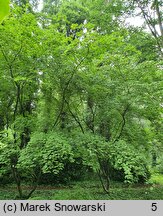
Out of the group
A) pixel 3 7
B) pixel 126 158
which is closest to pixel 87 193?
pixel 126 158

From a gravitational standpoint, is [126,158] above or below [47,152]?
below

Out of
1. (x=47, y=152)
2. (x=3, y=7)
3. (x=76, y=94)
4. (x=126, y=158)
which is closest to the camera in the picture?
(x=3, y=7)

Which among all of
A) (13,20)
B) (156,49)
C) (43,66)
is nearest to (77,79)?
(43,66)

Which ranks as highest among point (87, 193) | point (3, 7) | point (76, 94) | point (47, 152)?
point (76, 94)

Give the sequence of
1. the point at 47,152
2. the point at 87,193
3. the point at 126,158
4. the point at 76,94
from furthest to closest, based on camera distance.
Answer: the point at 87,193 < the point at 76,94 < the point at 126,158 < the point at 47,152

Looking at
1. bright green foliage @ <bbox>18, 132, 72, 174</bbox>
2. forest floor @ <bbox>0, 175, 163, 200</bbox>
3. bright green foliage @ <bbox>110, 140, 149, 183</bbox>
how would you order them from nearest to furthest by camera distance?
bright green foliage @ <bbox>18, 132, 72, 174</bbox>, bright green foliage @ <bbox>110, 140, 149, 183</bbox>, forest floor @ <bbox>0, 175, 163, 200</bbox>

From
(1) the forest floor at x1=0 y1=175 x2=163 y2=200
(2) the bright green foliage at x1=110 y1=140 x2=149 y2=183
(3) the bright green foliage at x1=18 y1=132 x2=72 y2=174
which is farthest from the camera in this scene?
(1) the forest floor at x1=0 y1=175 x2=163 y2=200

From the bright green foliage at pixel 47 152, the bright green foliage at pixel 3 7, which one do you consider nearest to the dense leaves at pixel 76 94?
the bright green foliage at pixel 47 152

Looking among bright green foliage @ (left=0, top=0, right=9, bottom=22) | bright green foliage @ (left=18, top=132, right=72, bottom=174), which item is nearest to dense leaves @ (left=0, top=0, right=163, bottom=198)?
bright green foliage @ (left=18, top=132, right=72, bottom=174)

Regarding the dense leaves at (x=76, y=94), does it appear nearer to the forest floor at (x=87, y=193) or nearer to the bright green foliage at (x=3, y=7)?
the forest floor at (x=87, y=193)

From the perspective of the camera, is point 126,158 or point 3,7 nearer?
point 3,7

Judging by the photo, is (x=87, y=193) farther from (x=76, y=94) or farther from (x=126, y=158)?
(x=76, y=94)

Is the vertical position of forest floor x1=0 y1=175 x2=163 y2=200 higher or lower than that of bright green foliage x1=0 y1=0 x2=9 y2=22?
lower

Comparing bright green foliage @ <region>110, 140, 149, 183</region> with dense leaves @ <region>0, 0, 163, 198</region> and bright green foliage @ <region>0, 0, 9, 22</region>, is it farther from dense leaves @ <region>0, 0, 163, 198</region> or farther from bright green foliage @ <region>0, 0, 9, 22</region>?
bright green foliage @ <region>0, 0, 9, 22</region>
